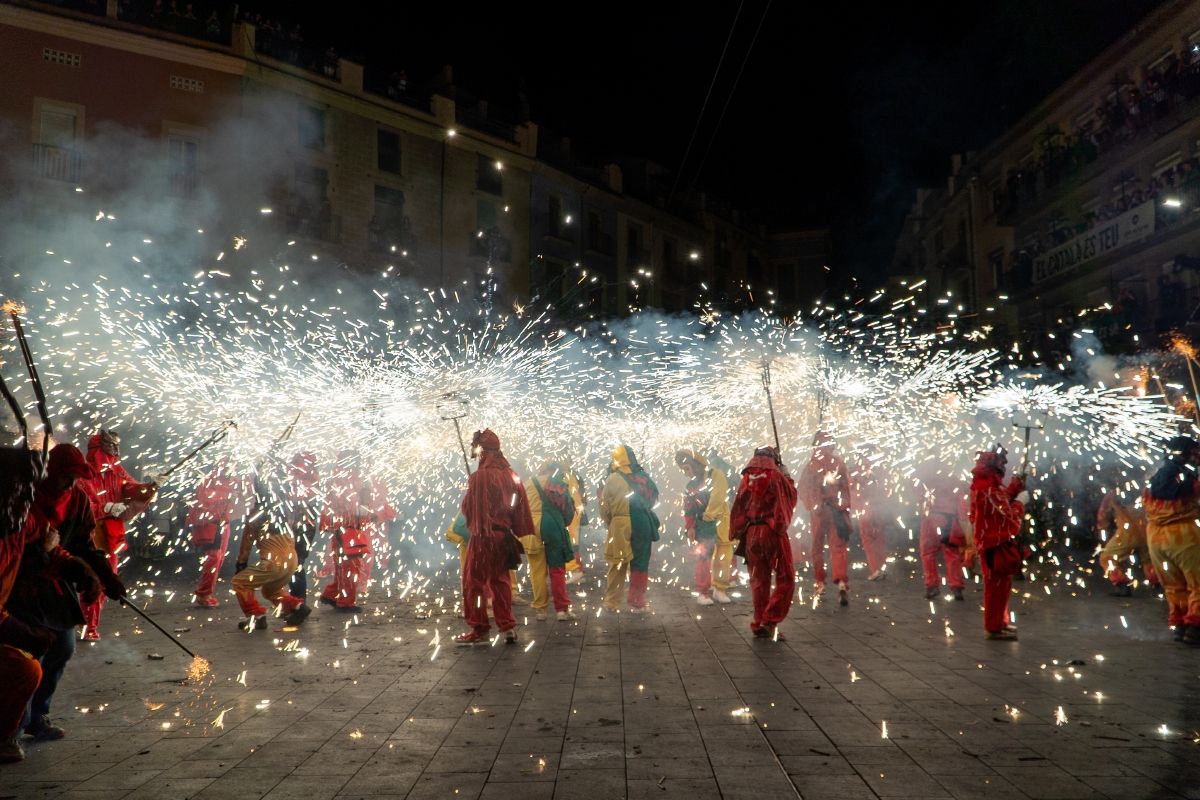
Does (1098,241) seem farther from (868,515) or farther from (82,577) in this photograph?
(82,577)

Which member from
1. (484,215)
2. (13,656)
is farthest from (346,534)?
(484,215)

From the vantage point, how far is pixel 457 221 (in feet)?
93.6

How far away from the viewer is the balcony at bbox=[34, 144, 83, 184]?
20125 mm

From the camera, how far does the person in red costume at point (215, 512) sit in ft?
35.6

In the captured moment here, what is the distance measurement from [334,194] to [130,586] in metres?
14.8

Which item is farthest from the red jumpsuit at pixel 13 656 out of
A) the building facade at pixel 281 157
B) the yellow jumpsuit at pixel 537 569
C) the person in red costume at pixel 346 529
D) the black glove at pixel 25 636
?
the building facade at pixel 281 157

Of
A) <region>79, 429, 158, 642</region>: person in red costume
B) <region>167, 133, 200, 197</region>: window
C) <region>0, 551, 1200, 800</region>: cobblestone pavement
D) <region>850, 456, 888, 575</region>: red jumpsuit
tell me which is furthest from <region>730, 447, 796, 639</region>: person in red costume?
<region>167, 133, 200, 197</region>: window

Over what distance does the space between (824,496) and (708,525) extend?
1.39 m

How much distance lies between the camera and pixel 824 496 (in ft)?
36.0

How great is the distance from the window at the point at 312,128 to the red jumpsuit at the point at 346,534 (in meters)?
16.2

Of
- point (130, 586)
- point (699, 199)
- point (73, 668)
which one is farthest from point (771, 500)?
point (699, 199)

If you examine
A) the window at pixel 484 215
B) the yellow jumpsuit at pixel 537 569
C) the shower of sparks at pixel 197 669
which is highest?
the window at pixel 484 215

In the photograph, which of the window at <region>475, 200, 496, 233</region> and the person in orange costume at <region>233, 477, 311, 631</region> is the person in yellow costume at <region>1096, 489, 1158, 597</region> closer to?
the person in orange costume at <region>233, 477, 311, 631</region>

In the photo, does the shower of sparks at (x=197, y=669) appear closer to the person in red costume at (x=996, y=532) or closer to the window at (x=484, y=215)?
the person in red costume at (x=996, y=532)
